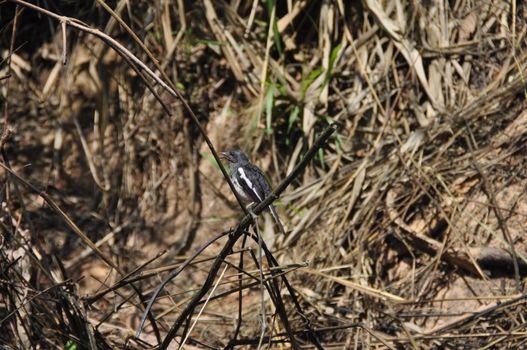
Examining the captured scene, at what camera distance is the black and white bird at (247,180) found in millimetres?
4746

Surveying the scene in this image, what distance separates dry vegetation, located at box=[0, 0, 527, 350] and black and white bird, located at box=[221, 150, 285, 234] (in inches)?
17.1

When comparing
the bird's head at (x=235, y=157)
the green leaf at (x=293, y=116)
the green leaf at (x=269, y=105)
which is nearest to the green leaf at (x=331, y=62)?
the green leaf at (x=293, y=116)

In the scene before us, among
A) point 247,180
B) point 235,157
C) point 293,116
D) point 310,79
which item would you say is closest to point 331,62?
point 310,79

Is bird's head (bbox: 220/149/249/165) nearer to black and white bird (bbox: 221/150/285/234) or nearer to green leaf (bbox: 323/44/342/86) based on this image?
black and white bird (bbox: 221/150/285/234)

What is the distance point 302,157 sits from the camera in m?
4.64

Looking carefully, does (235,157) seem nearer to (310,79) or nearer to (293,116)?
(293,116)

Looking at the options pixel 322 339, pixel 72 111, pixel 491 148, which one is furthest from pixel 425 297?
pixel 72 111

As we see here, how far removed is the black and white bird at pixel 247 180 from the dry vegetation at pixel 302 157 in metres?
0.43

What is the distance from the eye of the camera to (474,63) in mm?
5527

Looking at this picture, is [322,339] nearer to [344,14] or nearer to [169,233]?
[169,233]

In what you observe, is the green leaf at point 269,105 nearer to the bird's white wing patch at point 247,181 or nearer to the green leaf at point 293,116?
the green leaf at point 293,116

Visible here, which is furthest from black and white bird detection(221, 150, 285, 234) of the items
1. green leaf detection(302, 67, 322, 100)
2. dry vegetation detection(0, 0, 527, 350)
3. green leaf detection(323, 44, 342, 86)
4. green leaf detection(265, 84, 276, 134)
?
green leaf detection(323, 44, 342, 86)

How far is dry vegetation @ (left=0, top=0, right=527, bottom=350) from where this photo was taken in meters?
4.86

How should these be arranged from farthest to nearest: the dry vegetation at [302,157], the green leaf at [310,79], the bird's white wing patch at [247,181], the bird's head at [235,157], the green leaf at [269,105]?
the green leaf at [310,79] → the green leaf at [269,105] → the bird's head at [235,157] → the dry vegetation at [302,157] → the bird's white wing patch at [247,181]
